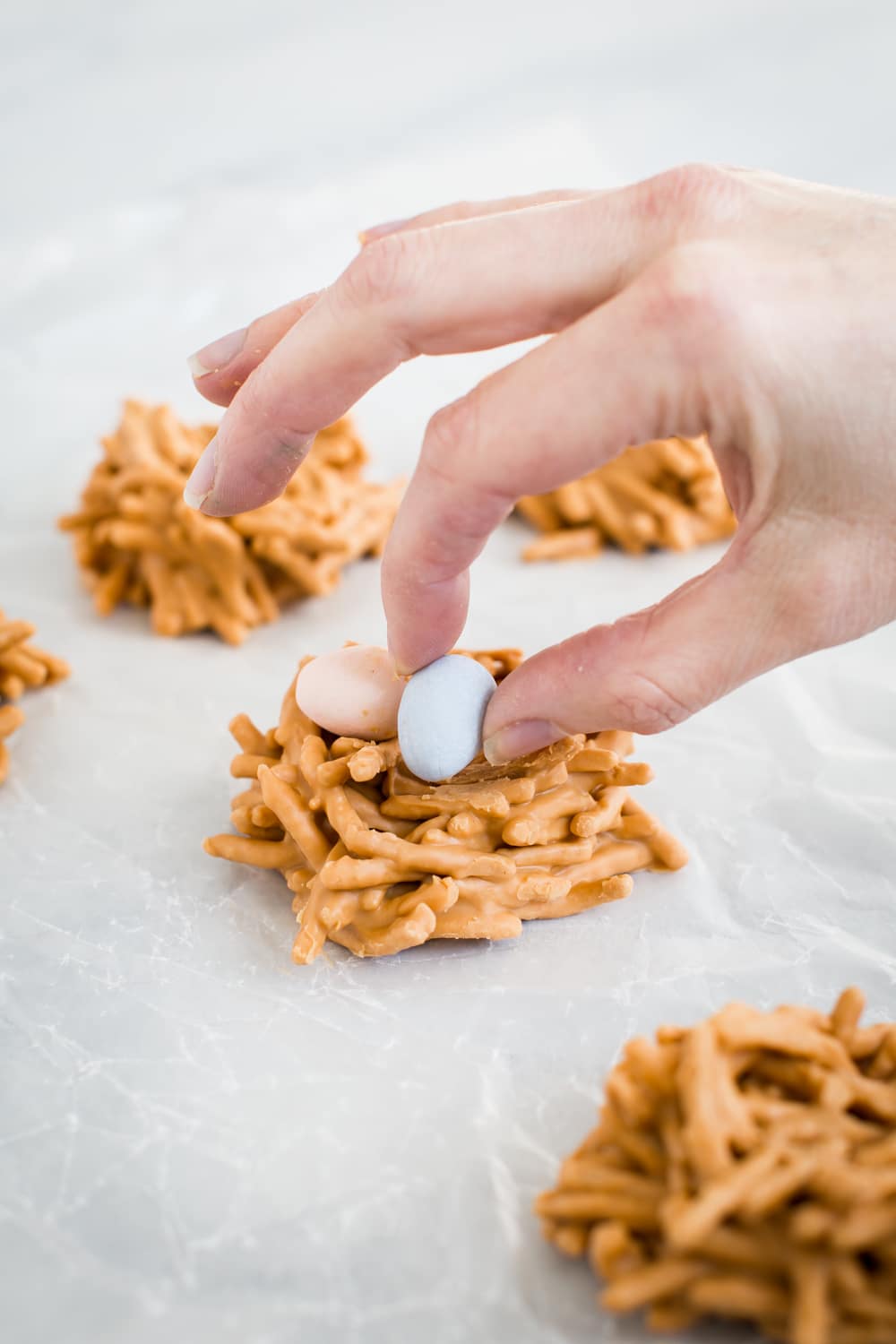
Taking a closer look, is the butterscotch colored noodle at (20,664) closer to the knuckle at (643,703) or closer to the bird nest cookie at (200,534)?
the bird nest cookie at (200,534)

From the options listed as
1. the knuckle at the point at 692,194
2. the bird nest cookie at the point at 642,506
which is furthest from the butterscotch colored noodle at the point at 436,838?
the bird nest cookie at the point at 642,506

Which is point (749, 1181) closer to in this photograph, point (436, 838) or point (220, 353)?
point (436, 838)

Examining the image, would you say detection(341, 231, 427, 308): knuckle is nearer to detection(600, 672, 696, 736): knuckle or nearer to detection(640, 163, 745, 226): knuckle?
detection(640, 163, 745, 226): knuckle

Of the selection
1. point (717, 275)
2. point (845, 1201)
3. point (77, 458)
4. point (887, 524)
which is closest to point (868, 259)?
point (717, 275)

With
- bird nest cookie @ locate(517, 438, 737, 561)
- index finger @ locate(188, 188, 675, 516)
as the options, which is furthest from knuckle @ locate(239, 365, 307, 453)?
bird nest cookie @ locate(517, 438, 737, 561)

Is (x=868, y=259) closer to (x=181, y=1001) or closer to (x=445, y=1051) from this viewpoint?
(x=445, y=1051)

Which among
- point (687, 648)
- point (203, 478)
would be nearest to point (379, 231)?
point (203, 478)
